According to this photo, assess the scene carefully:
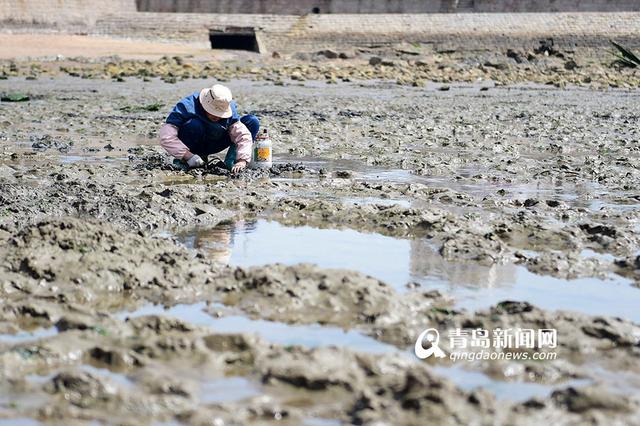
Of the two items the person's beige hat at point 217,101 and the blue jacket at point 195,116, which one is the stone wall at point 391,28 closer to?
the blue jacket at point 195,116

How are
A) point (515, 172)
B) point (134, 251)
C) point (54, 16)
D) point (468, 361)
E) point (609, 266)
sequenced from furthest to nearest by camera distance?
1. point (54, 16)
2. point (515, 172)
3. point (609, 266)
4. point (134, 251)
5. point (468, 361)

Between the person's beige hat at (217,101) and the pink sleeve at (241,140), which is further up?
the person's beige hat at (217,101)

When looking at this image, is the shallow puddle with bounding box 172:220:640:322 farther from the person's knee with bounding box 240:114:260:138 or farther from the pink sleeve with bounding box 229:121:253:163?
the person's knee with bounding box 240:114:260:138

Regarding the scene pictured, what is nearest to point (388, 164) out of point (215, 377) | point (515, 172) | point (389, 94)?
point (515, 172)

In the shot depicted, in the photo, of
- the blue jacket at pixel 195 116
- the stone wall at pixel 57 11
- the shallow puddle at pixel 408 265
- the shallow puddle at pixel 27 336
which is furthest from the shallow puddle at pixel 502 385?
the stone wall at pixel 57 11

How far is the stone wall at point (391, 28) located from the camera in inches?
1695

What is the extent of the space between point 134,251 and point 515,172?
561cm

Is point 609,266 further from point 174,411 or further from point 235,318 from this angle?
point 174,411

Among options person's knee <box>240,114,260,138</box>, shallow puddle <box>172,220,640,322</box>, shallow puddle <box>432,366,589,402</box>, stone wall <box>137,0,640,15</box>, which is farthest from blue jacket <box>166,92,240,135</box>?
stone wall <box>137,0,640,15</box>

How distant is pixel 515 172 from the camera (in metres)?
10.4

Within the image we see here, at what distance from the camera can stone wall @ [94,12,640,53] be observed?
43.1 m

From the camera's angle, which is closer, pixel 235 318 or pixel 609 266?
pixel 235 318
